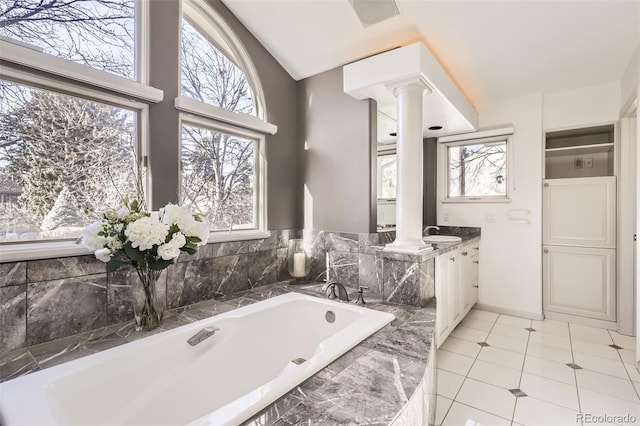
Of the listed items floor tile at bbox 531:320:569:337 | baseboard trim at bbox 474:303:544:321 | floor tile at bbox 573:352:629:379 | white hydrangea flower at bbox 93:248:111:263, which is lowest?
floor tile at bbox 573:352:629:379

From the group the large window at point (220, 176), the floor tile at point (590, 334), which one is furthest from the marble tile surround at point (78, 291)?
the floor tile at point (590, 334)

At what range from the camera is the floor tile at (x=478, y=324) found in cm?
304

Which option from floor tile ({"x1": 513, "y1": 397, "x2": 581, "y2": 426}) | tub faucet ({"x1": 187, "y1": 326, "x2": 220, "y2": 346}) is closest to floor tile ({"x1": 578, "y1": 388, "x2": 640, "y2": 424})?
floor tile ({"x1": 513, "y1": 397, "x2": 581, "y2": 426})

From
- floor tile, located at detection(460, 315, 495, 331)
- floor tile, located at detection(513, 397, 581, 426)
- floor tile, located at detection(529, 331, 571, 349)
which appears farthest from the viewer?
floor tile, located at detection(460, 315, 495, 331)

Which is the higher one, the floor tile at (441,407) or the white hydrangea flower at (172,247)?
the white hydrangea flower at (172,247)

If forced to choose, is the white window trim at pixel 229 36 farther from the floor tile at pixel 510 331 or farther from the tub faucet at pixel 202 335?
the floor tile at pixel 510 331

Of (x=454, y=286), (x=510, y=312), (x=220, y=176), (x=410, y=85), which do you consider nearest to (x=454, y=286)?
(x=454, y=286)

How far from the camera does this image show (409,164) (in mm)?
2289

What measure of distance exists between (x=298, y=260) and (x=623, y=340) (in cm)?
311

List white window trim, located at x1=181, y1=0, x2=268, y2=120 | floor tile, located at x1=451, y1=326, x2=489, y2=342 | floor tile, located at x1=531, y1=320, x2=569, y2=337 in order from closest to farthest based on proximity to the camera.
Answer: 1. white window trim, located at x1=181, y1=0, x2=268, y2=120
2. floor tile, located at x1=451, y1=326, x2=489, y2=342
3. floor tile, located at x1=531, y1=320, x2=569, y2=337

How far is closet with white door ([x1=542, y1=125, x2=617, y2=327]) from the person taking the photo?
9.81 feet

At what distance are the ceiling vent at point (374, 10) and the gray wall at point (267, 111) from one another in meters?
1.00

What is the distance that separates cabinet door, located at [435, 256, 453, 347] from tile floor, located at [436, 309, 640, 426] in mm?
227

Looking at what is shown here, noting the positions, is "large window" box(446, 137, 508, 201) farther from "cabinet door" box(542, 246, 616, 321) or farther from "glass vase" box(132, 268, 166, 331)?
"glass vase" box(132, 268, 166, 331)
